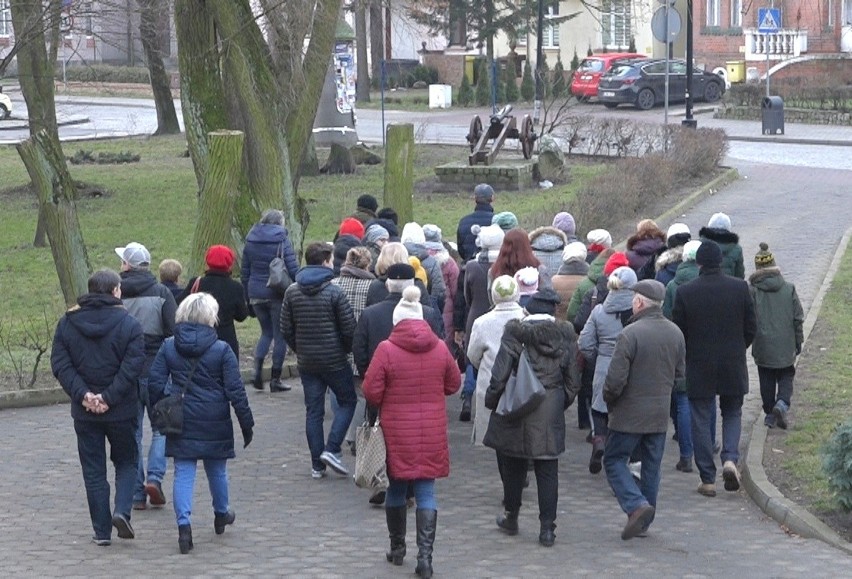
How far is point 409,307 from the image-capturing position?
8539 mm

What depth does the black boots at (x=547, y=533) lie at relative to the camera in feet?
28.7

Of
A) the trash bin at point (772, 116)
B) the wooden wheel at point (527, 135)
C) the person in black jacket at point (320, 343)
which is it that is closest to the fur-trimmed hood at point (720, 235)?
the person in black jacket at point (320, 343)

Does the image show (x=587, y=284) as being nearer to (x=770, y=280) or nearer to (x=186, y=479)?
(x=770, y=280)

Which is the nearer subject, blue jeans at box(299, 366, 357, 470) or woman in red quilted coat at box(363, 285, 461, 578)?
woman in red quilted coat at box(363, 285, 461, 578)

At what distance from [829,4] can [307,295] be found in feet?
161

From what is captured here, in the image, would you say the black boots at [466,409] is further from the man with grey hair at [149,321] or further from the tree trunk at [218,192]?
the tree trunk at [218,192]

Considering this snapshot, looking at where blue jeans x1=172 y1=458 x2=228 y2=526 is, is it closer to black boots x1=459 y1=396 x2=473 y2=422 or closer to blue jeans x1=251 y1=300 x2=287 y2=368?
black boots x1=459 y1=396 x2=473 y2=422

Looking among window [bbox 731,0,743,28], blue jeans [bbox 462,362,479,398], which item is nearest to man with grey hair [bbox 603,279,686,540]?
blue jeans [bbox 462,362,479,398]

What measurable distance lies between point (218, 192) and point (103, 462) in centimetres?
708

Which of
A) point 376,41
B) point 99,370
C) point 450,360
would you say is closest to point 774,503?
point 450,360

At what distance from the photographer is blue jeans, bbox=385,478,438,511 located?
8.23 m

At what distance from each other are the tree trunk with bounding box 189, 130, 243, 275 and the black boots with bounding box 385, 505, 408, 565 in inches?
300

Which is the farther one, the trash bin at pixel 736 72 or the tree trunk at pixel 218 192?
the trash bin at pixel 736 72

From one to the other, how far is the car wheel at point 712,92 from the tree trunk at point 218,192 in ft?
115
